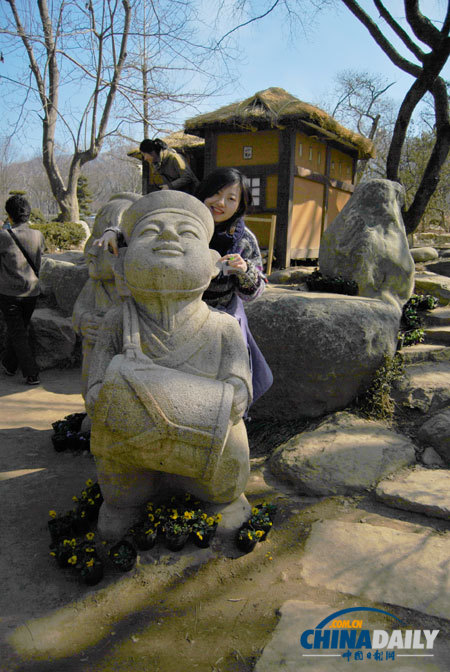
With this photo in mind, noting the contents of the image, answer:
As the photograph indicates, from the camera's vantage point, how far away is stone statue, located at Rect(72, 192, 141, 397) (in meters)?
3.33

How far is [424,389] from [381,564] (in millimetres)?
2145

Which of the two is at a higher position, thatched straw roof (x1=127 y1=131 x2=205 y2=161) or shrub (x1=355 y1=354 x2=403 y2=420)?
thatched straw roof (x1=127 y1=131 x2=205 y2=161)

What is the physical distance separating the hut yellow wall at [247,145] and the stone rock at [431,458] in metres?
7.29

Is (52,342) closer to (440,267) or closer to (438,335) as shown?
(438,335)

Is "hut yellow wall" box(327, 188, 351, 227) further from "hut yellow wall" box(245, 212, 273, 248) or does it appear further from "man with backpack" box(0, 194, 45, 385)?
"man with backpack" box(0, 194, 45, 385)

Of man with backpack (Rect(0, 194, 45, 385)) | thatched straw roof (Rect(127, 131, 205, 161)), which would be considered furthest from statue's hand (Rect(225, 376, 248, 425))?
thatched straw roof (Rect(127, 131, 205, 161))

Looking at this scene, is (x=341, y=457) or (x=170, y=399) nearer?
(x=170, y=399)

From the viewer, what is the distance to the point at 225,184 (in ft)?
8.87

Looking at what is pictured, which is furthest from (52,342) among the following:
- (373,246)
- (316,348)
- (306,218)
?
(306,218)

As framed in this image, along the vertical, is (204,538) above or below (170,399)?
below

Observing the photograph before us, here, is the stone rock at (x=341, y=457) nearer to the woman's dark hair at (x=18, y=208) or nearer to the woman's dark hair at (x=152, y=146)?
the woman's dark hair at (x=152, y=146)

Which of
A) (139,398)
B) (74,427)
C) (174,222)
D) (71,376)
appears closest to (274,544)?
(139,398)

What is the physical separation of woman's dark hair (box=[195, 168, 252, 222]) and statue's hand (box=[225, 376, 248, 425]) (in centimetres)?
102

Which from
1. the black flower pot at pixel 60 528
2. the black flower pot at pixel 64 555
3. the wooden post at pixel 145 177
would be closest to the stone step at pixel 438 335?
the black flower pot at pixel 60 528
